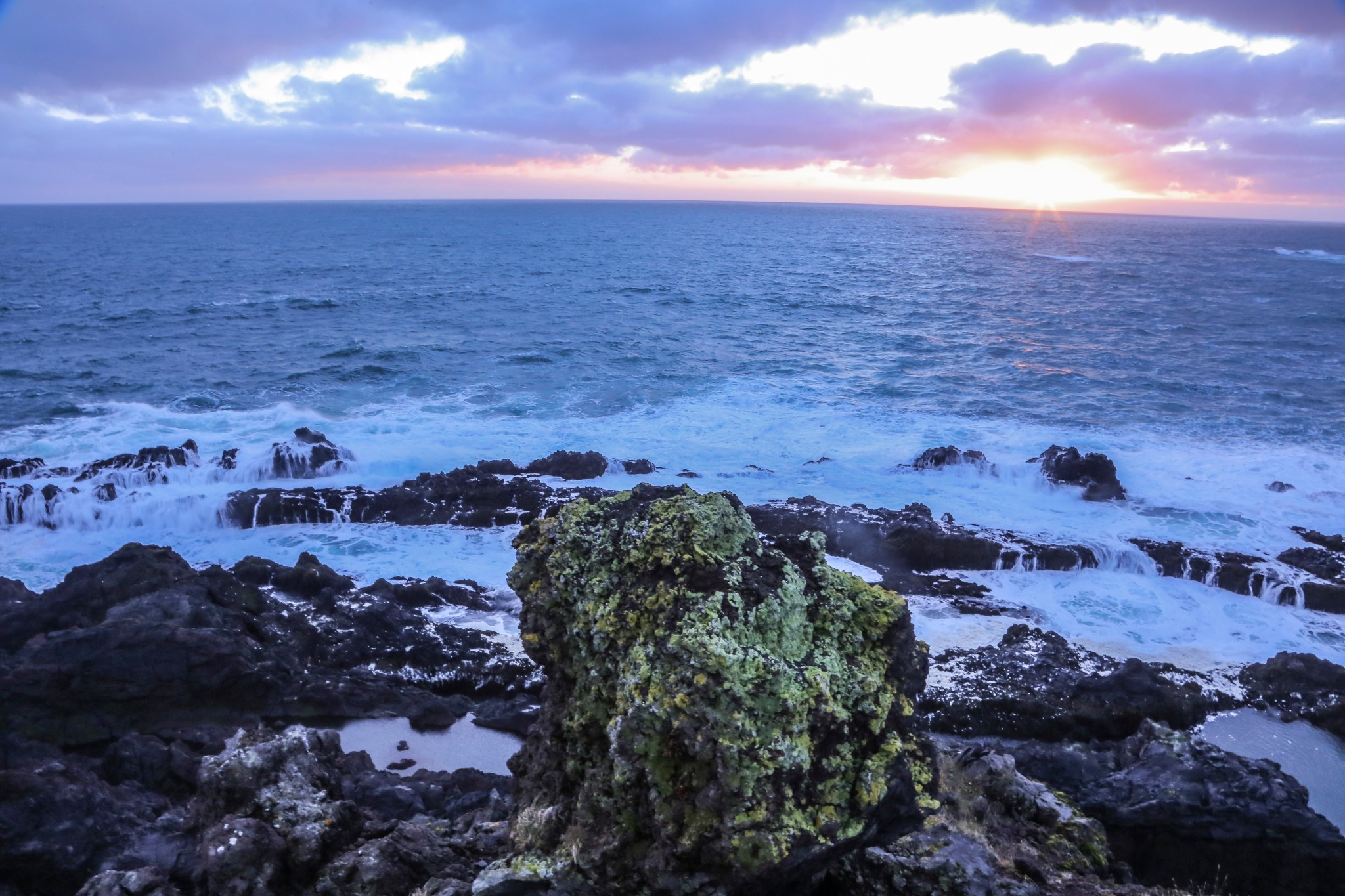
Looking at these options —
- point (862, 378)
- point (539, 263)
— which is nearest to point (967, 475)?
point (862, 378)

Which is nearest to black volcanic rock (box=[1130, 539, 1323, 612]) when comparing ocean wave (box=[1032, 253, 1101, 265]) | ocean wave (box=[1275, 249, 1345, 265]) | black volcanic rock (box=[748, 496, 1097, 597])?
black volcanic rock (box=[748, 496, 1097, 597])

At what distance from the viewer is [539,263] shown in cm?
8906

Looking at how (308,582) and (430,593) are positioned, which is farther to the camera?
(430,593)

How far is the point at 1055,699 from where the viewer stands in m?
12.9

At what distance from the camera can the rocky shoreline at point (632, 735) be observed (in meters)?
4.57

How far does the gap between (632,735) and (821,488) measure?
1968 cm

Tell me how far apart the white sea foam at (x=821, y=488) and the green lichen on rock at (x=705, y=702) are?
33.7 feet

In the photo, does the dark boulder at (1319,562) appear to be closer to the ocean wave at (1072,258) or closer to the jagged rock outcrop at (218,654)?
the jagged rock outcrop at (218,654)

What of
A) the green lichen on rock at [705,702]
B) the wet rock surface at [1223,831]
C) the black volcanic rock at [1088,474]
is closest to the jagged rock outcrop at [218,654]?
the green lichen on rock at [705,702]

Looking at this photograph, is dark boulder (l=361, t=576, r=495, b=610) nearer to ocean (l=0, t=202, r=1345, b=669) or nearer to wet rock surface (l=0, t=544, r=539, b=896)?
wet rock surface (l=0, t=544, r=539, b=896)

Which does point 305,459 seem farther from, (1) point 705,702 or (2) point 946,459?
(1) point 705,702

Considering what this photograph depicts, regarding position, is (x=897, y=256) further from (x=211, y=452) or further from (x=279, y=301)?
(x=211, y=452)

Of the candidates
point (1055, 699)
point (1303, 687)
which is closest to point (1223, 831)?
point (1055, 699)

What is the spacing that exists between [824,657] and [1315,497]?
962 inches
